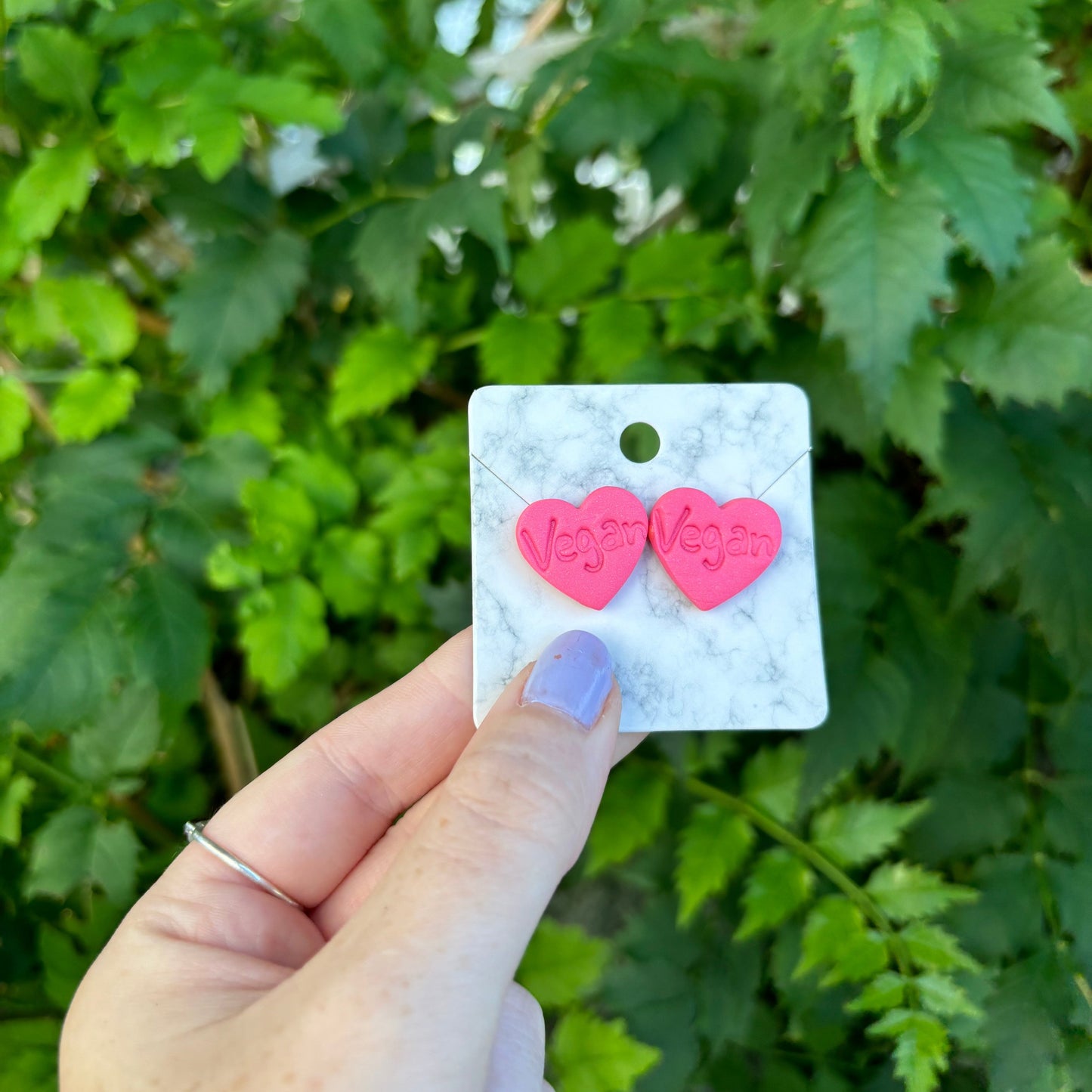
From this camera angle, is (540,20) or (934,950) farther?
(540,20)

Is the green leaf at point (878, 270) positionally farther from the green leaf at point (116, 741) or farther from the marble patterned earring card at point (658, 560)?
the green leaf at point (116, 741)

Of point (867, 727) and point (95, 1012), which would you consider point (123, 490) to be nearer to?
point (95, 1012)

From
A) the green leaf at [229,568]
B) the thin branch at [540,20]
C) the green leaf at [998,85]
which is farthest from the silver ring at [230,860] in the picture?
the thin branch at [540,20]

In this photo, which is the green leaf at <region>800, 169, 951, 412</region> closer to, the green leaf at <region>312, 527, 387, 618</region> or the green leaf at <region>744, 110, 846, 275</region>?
the green leaf at <region>744, 110, 846, 275</region>

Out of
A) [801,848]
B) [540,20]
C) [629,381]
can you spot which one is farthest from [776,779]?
[540,20]

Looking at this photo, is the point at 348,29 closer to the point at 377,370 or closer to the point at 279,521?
the point at 377,370

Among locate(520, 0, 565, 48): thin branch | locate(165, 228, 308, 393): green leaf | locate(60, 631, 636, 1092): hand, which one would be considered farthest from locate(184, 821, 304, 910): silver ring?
locate(520, 0, 565, 48): thin branch
